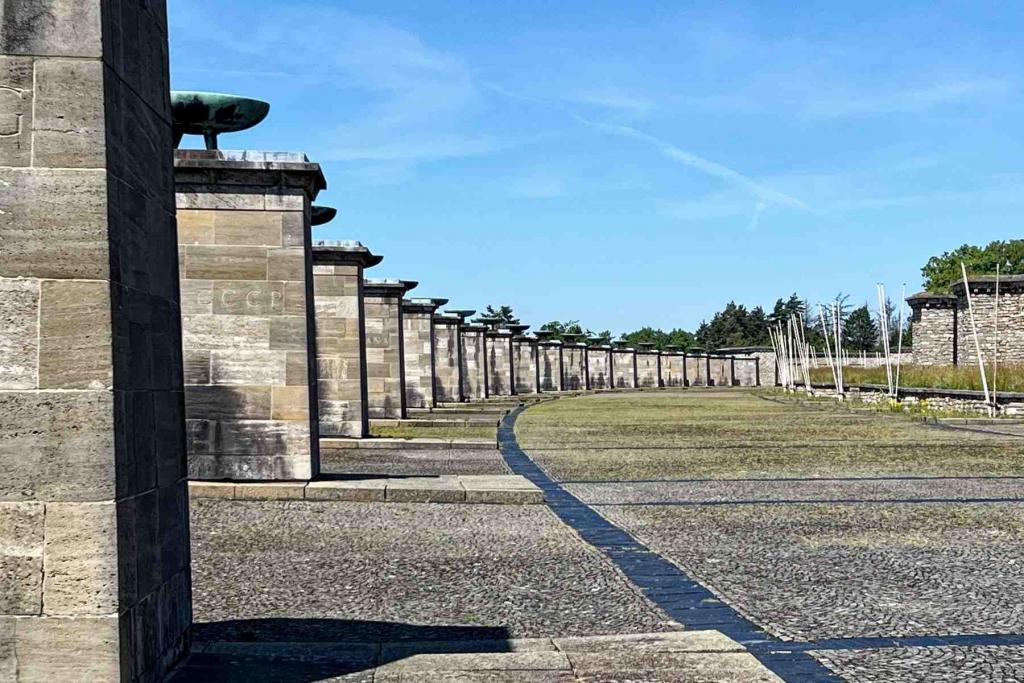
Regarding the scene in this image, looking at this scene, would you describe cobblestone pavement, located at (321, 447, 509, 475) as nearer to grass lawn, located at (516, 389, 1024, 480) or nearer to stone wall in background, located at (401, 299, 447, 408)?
grass lawn, located at (516, 389, 1024, 480)

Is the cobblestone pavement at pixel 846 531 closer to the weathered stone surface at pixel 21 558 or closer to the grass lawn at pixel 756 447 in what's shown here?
the grass lawn at pixel 756 447

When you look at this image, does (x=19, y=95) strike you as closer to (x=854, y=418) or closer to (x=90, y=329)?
(x=90, y=329)

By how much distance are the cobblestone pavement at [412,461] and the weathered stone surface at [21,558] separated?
392 inches

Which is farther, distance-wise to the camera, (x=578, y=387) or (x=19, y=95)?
(x=578, y=387)

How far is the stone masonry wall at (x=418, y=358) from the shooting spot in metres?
33.3

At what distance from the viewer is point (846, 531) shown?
9.50 m

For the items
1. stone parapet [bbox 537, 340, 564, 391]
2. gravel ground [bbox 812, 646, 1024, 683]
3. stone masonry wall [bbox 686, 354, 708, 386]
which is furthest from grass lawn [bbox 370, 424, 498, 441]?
stone masonry wall [bbox 686, 354, 708, 386]

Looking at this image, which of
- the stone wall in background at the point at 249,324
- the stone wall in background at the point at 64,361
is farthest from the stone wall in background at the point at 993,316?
the stone wall in background at the point at 64,361

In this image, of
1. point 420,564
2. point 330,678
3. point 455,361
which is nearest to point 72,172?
point 330,678

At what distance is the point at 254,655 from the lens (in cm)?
514

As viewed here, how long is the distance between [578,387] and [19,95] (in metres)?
70.1

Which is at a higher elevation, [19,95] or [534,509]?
[19,95]

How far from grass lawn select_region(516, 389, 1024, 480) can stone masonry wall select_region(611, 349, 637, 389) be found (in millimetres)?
50127

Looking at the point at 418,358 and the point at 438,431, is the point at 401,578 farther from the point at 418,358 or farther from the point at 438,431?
the point at 418,358
